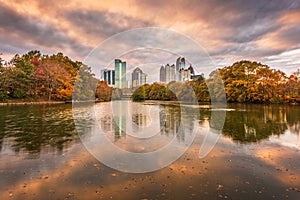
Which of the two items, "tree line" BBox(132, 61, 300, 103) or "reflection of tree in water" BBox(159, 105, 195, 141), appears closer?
"reflection of tree in water" BBox(159, 105, 195, 141)

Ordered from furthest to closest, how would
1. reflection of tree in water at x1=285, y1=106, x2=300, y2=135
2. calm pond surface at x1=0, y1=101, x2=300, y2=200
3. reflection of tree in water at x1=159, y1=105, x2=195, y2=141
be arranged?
1. reflection of tree in water at x1=285, y1=106, x2=300, y2=135
2. reflection of tree in water at x1=159, y1=105, x2=195, y2=141
3. calm pond surface at x1=0, y1=101, x2=300, y2=200

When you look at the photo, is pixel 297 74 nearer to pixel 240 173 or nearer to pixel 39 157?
pixel 240 173

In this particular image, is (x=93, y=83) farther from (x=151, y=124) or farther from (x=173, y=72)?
(x=151, y=124)

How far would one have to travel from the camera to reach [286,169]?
185 inches

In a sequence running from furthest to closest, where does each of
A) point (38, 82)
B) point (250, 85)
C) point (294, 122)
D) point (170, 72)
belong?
1. point (170, 72)
2. point (38, 82)
3. point (250, 85)
4. point (294, 122)

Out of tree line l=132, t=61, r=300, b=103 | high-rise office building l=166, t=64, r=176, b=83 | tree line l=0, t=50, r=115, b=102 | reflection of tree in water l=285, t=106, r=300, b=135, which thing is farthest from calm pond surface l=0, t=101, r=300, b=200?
high-rise office building l=166, t=64, r=176, b=83

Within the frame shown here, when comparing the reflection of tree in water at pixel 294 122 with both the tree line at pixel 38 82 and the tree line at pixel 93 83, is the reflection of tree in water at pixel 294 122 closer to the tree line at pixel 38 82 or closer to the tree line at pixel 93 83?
the tree line at pixel 93 83

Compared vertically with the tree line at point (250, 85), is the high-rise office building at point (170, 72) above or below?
above

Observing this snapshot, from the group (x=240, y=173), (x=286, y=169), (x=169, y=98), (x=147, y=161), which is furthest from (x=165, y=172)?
(x=169, y=98)

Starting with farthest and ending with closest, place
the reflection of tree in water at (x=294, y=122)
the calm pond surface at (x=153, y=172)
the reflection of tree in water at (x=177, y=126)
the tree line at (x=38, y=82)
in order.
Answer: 1. the tree line at (x=38, y=82)
2. the reflection of tree in water at (x=294, y=122)
3. the reflection of tree in water at (x=177, y=126)
4. the calm pond surface at (x=153, y=172)

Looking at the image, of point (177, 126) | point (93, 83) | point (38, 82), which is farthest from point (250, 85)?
point (38, 82)

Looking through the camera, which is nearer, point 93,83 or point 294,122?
point 294,122

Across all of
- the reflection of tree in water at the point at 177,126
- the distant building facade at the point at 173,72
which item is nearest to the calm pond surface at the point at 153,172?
the reflection of tree in water at the point at 177,126

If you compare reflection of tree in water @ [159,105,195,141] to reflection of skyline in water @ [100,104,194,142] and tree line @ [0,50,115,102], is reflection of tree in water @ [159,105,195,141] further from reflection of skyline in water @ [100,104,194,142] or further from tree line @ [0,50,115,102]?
tree line @ [0,50,115,102]
